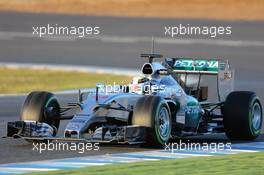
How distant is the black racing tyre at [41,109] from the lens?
14.7m

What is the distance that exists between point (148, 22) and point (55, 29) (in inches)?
244

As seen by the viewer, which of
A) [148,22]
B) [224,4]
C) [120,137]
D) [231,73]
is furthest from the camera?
[224,4]

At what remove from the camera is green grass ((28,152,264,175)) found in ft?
39.8

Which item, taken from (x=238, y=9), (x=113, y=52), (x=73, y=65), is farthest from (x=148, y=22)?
(x=73, y=65)

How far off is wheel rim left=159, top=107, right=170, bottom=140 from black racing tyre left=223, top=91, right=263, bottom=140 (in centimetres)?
134

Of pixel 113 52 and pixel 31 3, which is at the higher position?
pixel 31 3

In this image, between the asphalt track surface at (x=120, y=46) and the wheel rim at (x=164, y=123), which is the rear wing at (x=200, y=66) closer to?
the wheel rim at (x=164, y=123)

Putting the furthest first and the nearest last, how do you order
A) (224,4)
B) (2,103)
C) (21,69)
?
(224,4) → (21,69) → (2,103)

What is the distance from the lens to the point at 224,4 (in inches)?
2488

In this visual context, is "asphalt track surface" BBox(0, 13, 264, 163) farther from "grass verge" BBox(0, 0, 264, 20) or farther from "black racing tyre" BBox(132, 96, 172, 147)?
"black racing tyre" BBox(132, 96, 172, 147)

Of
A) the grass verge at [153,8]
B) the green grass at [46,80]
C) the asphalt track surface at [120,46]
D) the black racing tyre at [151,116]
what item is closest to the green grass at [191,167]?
the black racing tyre at [151,116]

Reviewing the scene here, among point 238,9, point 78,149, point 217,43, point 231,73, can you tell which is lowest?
point 78,149

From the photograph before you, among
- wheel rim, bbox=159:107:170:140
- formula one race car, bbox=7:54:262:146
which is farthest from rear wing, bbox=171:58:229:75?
wheel rim, bbox=159:107:170:140

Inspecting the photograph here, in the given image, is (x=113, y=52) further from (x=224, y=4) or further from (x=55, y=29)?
(x=224, y=4)
